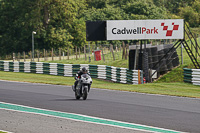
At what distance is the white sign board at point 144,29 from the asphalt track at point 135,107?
31.9 feet

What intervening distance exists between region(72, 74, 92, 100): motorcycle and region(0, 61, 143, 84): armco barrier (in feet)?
34.0

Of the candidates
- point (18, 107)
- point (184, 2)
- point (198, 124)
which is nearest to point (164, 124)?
point (198, 124)

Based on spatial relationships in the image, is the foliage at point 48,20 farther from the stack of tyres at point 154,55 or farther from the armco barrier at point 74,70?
the stack of tyres at point 154,55

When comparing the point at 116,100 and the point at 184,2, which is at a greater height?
the point at 184,2

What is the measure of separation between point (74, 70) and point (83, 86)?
59.8 ft

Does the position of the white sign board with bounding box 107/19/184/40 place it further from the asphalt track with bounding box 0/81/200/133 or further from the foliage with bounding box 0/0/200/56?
the foliage with bounding box 0/0/200/56

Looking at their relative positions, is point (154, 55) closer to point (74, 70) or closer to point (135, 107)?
point (74, 70)

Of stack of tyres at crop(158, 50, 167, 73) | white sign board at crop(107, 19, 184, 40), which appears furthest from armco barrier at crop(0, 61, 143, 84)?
stack of tyres at crop(158, 50, 167, 73)

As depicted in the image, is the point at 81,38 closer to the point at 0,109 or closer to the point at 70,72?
the point at 70,72

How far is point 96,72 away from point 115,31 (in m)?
5.22

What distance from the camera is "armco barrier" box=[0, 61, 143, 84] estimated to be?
2797 cm

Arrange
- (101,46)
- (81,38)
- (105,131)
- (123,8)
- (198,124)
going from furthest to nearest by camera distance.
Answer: (123,8)
(81,38)
(101,46)
(198,124)
(105,131)

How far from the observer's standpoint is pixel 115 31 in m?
28.3

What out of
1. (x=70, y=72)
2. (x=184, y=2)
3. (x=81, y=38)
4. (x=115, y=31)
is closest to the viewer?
(x=115, y=31)
